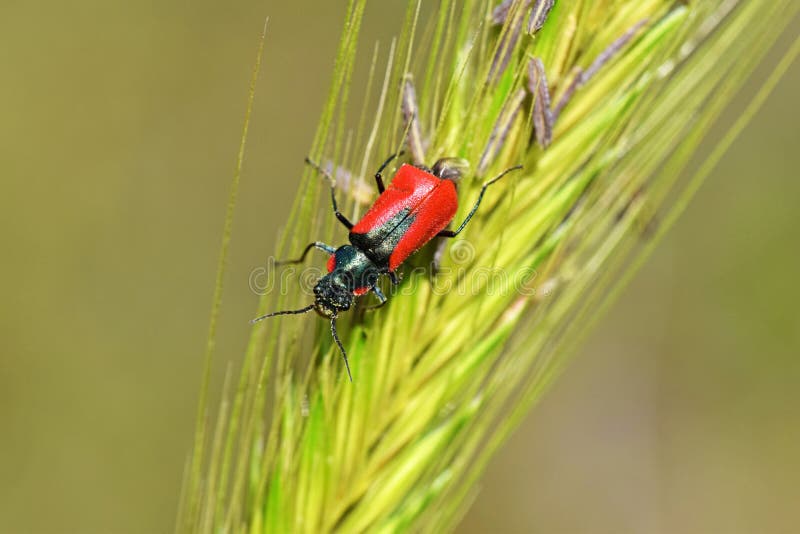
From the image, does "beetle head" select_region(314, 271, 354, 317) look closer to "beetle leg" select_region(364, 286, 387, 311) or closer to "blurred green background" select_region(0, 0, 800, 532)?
"beetle leg" select_region(364, 286, 387, 311)

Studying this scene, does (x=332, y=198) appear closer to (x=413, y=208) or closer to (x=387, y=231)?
(x=413, y=208)

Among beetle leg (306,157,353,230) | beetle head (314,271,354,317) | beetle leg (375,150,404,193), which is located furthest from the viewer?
beetle head (314,271,354,317)

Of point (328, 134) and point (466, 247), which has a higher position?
point (328, 134)

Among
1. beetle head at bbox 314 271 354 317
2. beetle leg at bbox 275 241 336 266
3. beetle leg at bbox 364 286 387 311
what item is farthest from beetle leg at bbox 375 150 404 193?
beetle head at bbox 314 271 354 317

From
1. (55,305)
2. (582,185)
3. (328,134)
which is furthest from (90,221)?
(582,185)

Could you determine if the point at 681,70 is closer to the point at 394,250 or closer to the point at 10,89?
the point at 394,250

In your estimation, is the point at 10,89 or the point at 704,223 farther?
the point at 10,89
